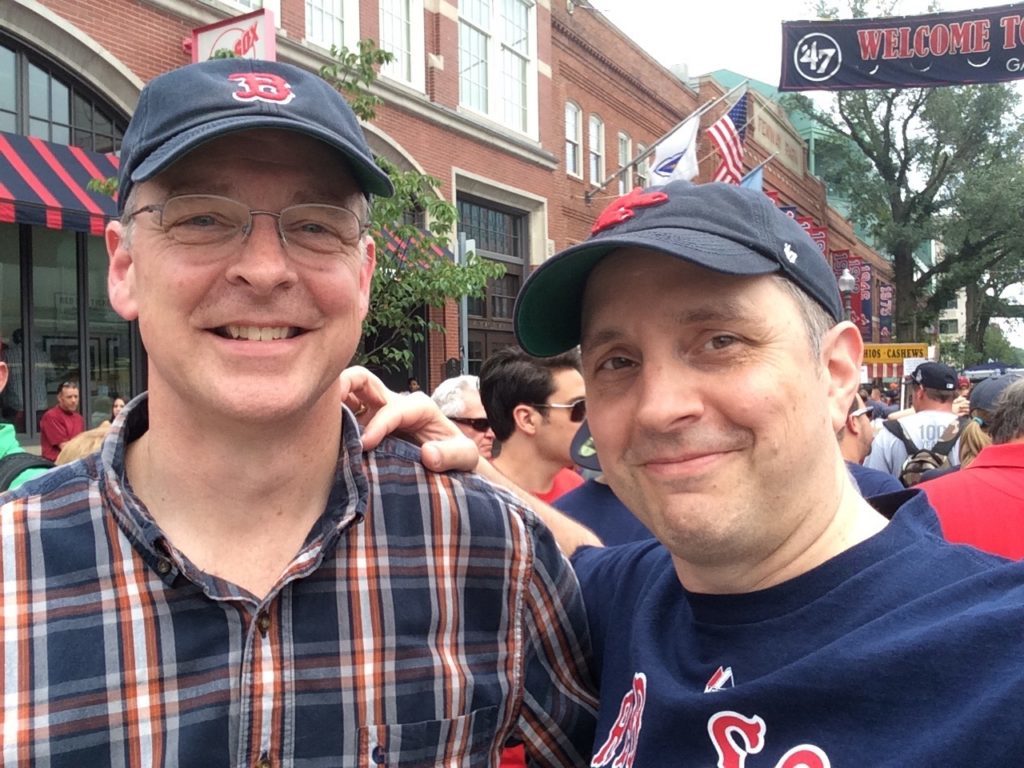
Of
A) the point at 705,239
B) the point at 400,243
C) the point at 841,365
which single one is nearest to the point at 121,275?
the point at 705,239

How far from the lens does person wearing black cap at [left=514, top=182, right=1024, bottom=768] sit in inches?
47.8

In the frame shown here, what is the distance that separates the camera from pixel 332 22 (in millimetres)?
12336

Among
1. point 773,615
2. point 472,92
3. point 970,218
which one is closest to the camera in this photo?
point 773,615

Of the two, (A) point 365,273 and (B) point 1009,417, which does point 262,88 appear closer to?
(A) point 365,273

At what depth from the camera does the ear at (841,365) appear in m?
1.57

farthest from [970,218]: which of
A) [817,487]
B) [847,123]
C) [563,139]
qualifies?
[817,487]

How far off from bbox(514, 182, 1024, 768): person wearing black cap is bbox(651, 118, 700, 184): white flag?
42.3 ft

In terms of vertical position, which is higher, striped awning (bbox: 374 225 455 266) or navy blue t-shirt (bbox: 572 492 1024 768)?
striped awning (bbox: 374 225 455 266)

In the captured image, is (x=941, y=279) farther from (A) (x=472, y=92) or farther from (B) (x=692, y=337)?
(B) (x=692, y=337)

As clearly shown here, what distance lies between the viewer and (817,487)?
4.81 ft

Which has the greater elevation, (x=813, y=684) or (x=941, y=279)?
(x=941, y=279)

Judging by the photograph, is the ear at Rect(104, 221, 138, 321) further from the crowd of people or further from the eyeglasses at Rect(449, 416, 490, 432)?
the eyeglasses at Rect(449, 416, 490, 432)

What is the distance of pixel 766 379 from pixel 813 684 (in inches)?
19.5

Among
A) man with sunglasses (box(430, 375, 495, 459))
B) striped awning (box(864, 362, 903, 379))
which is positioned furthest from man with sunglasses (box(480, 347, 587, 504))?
striped awning (box(864, 362, 903, 379))
